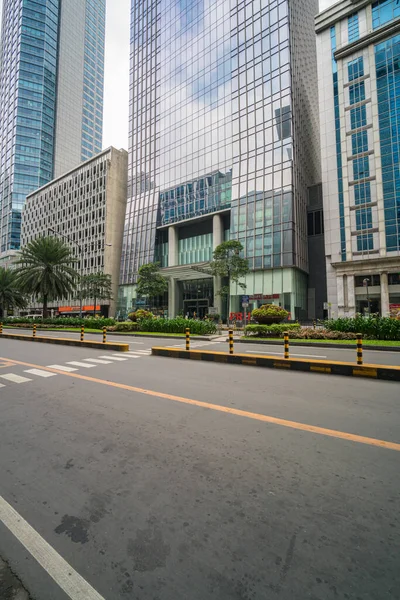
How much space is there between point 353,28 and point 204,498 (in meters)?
58.3

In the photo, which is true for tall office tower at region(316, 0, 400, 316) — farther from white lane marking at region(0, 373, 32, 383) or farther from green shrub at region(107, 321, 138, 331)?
white lane marking at region(0, 373, 32, 383)

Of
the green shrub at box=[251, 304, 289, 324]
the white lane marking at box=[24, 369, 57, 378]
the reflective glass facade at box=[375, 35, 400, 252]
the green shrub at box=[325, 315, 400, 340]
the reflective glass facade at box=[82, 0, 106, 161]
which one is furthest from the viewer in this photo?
the reflective glass facade at box=[82, 0, 106, 161]

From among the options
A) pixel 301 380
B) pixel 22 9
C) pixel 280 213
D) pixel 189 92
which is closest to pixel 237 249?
pixel 280 213

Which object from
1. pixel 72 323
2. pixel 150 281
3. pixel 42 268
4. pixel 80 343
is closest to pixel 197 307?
pixel 150 281

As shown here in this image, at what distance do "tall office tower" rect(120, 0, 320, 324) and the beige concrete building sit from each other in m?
5.04

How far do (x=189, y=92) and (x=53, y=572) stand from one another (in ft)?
206

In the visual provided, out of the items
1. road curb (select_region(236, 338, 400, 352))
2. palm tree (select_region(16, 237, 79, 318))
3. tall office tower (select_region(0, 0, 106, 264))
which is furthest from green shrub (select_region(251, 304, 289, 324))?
tall office tower (select_region(0, 0, 106, 264))

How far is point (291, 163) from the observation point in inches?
1523

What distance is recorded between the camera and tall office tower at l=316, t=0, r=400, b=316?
35.5 metres

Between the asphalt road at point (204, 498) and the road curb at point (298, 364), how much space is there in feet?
6.28

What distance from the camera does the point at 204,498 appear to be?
237 centimetres

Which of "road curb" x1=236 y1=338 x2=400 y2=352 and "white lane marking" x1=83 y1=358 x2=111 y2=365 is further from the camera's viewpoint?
"road curb" x1=236 y1=338 x2=400 y2=352

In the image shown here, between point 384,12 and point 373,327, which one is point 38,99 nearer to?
point 384,12

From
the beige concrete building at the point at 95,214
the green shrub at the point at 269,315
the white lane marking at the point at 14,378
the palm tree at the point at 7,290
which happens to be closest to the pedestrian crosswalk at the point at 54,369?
the white lane marking at the point at 14,378
